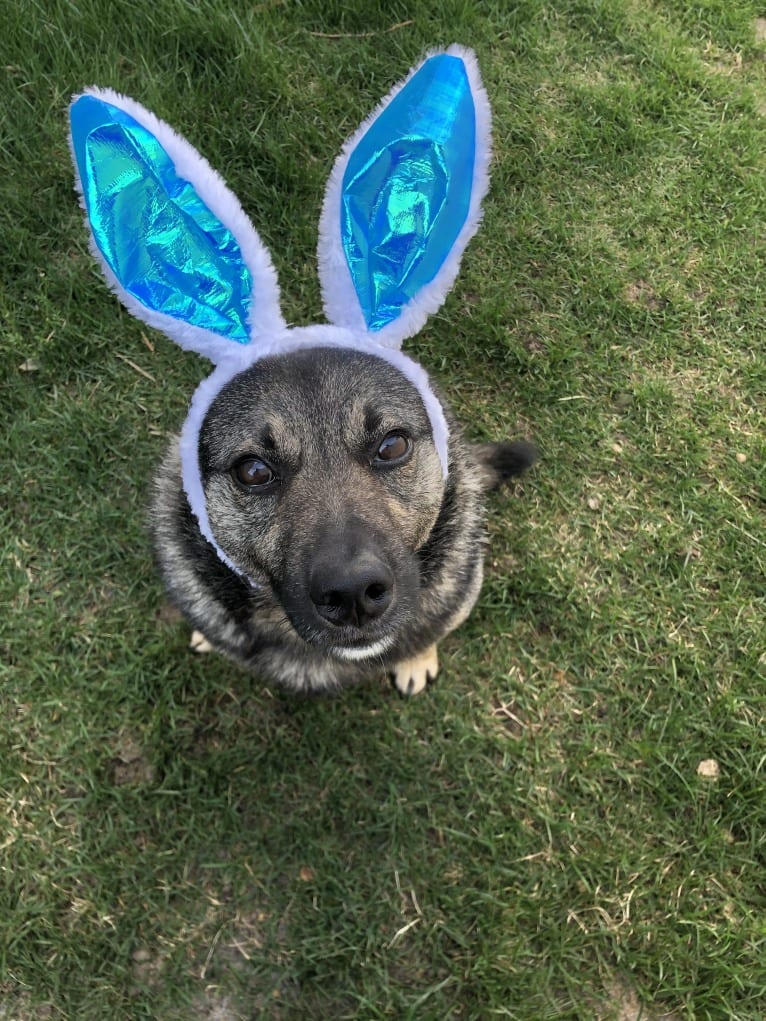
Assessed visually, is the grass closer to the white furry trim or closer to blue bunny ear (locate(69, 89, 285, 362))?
the white furry trim

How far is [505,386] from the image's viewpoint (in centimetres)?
400

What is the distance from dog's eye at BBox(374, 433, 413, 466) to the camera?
2482mm

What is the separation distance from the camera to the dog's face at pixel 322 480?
223cm

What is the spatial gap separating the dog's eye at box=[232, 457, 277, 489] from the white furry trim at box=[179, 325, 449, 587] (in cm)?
17

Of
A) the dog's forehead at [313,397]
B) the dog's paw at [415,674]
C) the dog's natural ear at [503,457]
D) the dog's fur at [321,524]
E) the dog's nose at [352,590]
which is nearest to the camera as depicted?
the dog's nose at [352,590]

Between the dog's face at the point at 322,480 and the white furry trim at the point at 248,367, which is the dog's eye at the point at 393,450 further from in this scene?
the white furry trim at the point at 248,367

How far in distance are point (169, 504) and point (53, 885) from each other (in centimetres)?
168

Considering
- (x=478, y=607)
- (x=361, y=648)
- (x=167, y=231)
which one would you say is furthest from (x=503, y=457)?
(x=167, y=231)

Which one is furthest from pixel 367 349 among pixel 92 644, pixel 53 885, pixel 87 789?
pixel 53 885

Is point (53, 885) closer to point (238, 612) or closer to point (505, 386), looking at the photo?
point (238, 612)

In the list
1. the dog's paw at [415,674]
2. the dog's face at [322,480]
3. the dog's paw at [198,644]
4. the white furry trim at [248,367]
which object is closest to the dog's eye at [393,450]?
the dog's face at [322,480]

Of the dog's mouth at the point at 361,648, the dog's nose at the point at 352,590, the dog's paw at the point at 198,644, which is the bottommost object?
the dog's paw at the point at 198,644

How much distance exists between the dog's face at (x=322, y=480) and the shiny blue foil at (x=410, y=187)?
302 millimetres

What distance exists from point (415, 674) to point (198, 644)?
101 centimetres
